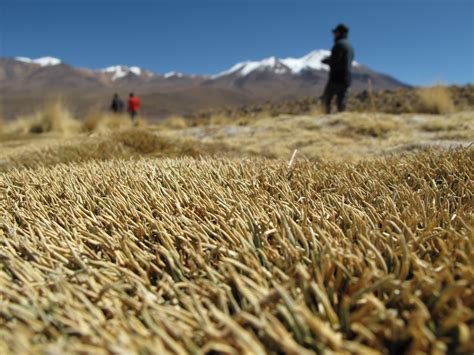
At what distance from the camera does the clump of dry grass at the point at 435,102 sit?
670 cm

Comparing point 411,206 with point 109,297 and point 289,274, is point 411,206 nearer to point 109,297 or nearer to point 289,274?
point 289,274

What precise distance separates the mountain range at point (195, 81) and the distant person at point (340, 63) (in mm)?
74829

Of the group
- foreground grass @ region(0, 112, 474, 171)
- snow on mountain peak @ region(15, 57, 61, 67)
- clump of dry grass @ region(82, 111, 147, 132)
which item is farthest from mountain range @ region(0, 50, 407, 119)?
foreground grass @ region(0, 112, 474, 171)

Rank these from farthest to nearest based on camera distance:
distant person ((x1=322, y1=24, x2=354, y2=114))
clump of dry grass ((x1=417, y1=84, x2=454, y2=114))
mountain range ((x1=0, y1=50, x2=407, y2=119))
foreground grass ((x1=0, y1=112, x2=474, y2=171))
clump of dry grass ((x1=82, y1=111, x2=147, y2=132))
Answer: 1. mountain range ((x1=0, y1=50, x2=407, y2=119))
2. clump of dry grass ((x1=82, y1=111, x2=147, y2=132))
3. clump of dry grass ((x1=417, y1=84, x2=454, y2=114))
4. distant person ((x1=322, y1=24, x2=354, y2=114))
5. foreground grass ((x1=0, y1=112, x2=474, y2=171))

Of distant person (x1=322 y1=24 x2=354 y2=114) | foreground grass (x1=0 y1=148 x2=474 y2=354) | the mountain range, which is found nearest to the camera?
foreground grass (x1=0 y1=148 x2=474 y2=354)

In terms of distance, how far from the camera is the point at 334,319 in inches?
19.7

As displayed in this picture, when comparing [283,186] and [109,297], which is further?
[283,186]

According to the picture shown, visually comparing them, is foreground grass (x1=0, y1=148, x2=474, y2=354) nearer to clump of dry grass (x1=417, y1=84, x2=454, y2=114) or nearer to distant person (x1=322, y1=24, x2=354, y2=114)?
distant person (x1=322, y1=24, x2=354, y2=114)

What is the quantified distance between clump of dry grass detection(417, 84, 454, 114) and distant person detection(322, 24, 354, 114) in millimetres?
1627

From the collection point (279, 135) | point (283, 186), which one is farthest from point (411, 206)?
point (279, 135)

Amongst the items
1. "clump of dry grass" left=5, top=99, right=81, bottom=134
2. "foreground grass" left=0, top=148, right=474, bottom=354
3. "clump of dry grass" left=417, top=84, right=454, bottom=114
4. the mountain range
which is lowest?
"foreground grass" left=0, top=148, right=474, bottom=354

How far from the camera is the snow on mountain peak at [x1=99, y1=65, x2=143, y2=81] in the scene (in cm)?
14975

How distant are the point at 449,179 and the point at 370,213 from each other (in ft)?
1.58

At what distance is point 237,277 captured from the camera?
1.73ft
